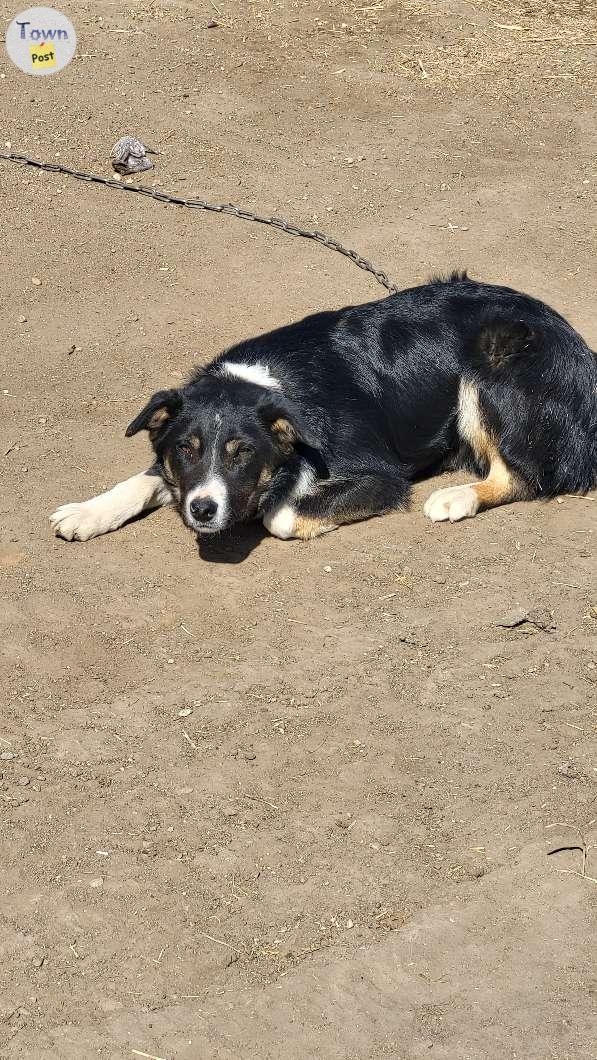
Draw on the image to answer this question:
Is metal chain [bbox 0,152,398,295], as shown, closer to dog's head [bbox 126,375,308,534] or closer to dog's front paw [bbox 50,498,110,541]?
dog's head [bbox 126,375,308,534]

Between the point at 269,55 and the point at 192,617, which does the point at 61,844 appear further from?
the point at 269,55

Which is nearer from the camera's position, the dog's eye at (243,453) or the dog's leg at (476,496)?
the dog's eye at (243,453)

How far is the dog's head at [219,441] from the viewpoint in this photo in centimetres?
687

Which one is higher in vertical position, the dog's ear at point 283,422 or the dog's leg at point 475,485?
the dog's ear at point 283,422

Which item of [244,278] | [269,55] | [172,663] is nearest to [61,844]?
[172,663]

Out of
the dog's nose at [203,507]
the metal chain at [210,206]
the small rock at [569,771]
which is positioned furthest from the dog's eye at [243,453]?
the metal chain at [210,206]

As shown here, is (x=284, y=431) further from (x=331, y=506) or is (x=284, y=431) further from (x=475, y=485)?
(x=475, y=485)

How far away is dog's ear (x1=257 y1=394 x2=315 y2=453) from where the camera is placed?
22.7ft

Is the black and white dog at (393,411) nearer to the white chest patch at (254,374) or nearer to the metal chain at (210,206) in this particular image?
the white chest patch at (254,374)

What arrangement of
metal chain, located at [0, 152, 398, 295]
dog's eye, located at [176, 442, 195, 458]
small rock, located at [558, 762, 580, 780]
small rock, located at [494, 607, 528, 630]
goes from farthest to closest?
1. metal chain, located at [0, 152, 398, 295]
2. dog's eye, located at [176, 442, 195, 458]
3. small rock, located at [494, 607, 528, 630]
4. small rock, located at [558, 762, 580, 780]

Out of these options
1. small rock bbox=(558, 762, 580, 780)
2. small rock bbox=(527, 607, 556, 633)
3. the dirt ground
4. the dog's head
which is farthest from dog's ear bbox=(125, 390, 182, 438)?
small rock bbox=(558, 762, 580, 780)

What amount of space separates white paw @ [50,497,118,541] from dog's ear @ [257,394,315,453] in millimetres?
1031

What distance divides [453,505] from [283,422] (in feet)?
3.77

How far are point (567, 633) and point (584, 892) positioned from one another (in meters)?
1.68
